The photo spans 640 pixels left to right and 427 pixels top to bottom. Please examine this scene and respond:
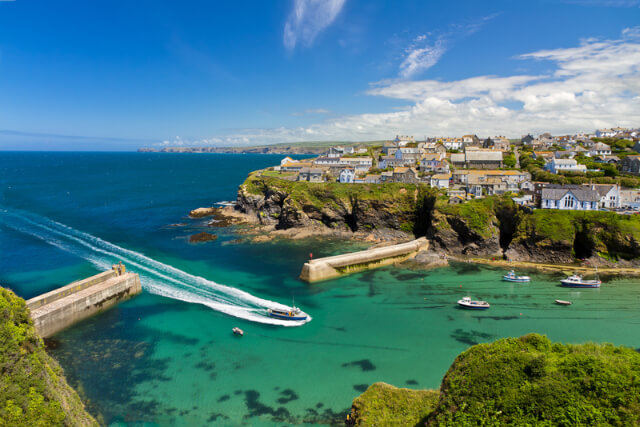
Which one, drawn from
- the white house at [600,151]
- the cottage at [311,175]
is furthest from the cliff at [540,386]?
the white house at [600,151]

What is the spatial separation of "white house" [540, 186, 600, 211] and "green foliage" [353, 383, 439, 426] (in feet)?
155

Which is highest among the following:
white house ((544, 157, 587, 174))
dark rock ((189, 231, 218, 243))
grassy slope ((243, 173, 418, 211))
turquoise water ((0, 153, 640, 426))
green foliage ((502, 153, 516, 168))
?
green foliage ((502, 153, 516, 168))

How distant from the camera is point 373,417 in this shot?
17.0 metres

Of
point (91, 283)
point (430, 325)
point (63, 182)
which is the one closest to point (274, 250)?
point (91, 283)

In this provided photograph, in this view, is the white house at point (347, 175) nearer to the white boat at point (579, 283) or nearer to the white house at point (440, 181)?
the white house at point (440, 181)

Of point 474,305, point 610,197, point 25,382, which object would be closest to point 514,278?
point 474,305

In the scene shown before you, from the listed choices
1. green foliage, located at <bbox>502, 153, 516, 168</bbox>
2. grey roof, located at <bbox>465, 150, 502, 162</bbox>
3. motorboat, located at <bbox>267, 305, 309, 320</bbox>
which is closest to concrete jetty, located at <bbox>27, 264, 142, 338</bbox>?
motorboat, located at <bbox>267, 305, 309, 320</bbox>

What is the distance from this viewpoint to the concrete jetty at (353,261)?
43219mm

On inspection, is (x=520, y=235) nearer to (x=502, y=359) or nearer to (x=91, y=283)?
(x=502, y=359)

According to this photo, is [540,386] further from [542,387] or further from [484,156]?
[484,156]

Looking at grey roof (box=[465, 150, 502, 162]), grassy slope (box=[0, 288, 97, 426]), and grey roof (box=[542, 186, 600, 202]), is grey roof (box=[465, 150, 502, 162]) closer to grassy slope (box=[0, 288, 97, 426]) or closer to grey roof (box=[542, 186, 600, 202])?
grey roof (box=[542, 186, 600, 202])

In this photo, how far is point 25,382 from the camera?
A: 14.3 metres

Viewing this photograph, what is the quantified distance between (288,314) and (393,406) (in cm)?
1700

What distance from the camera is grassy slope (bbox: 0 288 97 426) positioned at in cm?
1341
